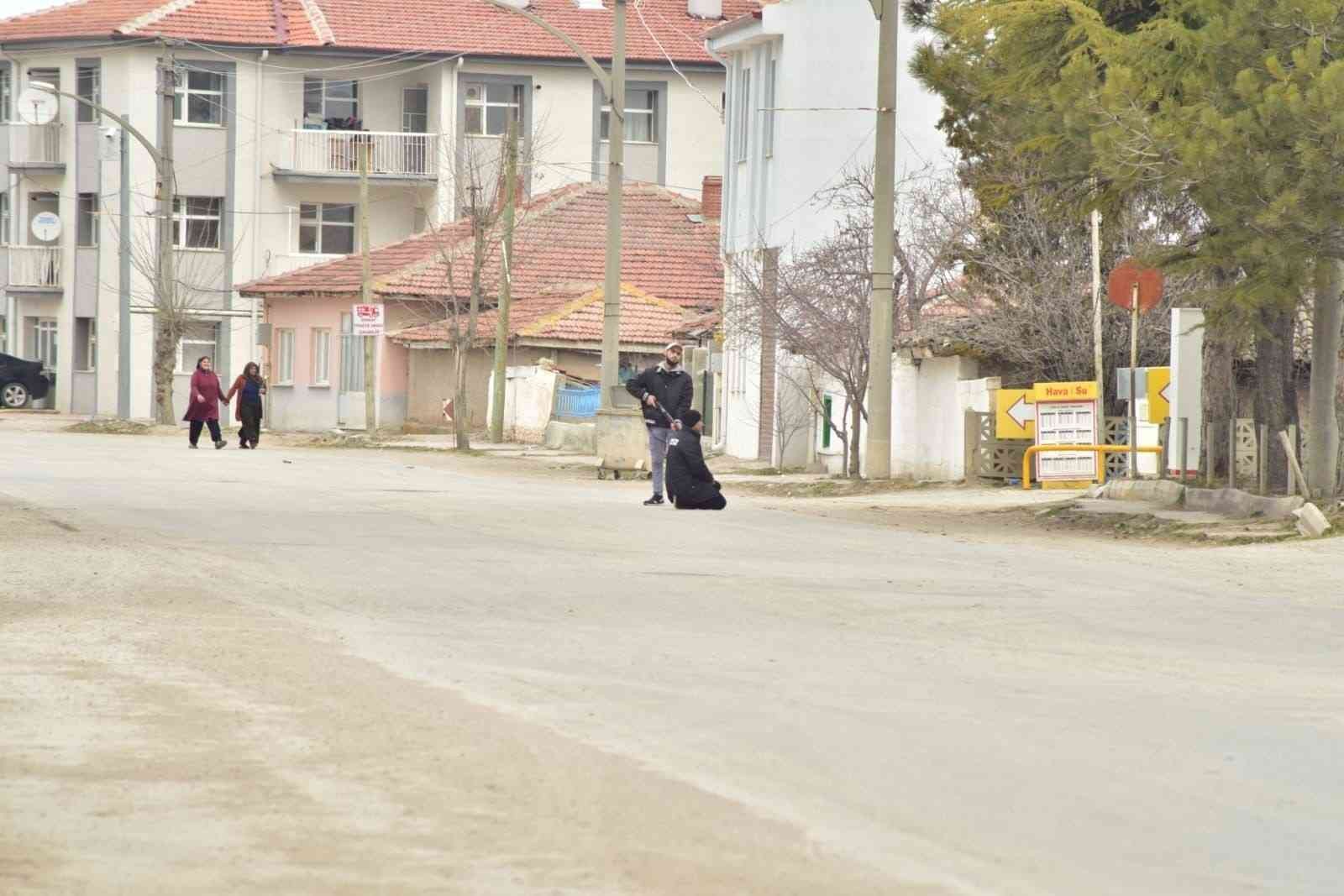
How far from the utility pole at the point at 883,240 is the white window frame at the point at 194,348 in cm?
4035

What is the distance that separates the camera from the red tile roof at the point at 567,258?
182 feet

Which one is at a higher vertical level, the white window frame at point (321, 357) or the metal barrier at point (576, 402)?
the white window frame at point (321, 357)

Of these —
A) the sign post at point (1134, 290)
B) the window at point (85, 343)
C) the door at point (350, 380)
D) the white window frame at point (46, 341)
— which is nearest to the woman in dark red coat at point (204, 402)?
the door at point (350, 380)

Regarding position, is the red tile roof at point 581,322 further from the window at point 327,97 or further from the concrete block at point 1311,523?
the concrete block at point 1311,523

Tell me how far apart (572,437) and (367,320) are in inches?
192

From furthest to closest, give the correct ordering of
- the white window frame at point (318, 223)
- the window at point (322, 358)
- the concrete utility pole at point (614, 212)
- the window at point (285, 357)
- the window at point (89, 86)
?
the white window frame at point (318, 223), the window at point (89, 86), the window at point (285, 357), the window at point (322, 358), the concrete utility pole at point (614, 212)

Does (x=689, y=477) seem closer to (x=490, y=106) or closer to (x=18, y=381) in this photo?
(x=490, y=106)

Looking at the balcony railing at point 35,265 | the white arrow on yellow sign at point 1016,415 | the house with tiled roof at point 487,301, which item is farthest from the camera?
the balcony railing at point 35,265

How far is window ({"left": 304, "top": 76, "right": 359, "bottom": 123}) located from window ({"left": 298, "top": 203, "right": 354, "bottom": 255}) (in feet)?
8.16

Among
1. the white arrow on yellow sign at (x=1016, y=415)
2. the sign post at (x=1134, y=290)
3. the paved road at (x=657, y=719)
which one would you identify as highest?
the sign post at (x=1134, y=290)

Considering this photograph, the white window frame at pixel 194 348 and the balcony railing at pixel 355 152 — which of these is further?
the white window frame at pixel 194 348

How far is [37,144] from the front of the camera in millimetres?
65375

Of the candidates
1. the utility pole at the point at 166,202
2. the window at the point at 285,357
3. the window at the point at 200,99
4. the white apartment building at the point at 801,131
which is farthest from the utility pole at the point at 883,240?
the window at the point at 200,99

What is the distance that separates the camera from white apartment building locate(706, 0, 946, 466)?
39.9 meters
